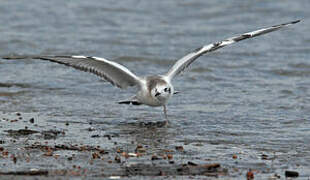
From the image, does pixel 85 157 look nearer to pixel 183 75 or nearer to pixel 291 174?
pixel 291 174

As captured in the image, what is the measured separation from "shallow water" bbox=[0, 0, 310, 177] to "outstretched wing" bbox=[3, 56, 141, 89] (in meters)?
0.58

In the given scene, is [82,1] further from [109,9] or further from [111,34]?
[111,34]

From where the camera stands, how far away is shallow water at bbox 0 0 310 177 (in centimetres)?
899

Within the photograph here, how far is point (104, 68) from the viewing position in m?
10.2

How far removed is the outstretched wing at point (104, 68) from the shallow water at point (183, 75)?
1.90 feet

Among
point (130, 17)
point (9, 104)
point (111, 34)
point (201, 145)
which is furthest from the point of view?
point (130, 17)

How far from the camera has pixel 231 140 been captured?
891 centimetres

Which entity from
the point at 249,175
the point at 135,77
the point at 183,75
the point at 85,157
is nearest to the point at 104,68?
the point at 135,77

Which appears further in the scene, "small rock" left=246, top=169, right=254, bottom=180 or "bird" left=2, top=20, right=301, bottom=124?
"bird" left=2, top=20, right=301, bottom=124

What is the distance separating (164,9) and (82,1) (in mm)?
3175

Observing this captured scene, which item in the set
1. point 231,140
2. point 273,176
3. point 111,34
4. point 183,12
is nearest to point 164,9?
point 183,12

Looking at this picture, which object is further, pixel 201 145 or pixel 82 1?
pixel 82 1

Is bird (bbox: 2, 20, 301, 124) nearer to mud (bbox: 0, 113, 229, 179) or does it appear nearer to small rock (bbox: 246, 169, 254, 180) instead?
mud (bbox: 0, 113, 229, 179)

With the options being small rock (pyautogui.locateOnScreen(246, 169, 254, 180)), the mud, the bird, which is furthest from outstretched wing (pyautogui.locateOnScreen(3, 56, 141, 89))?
small rock (pyautogui.locateOnScreen(246, 169, 254, 180))
